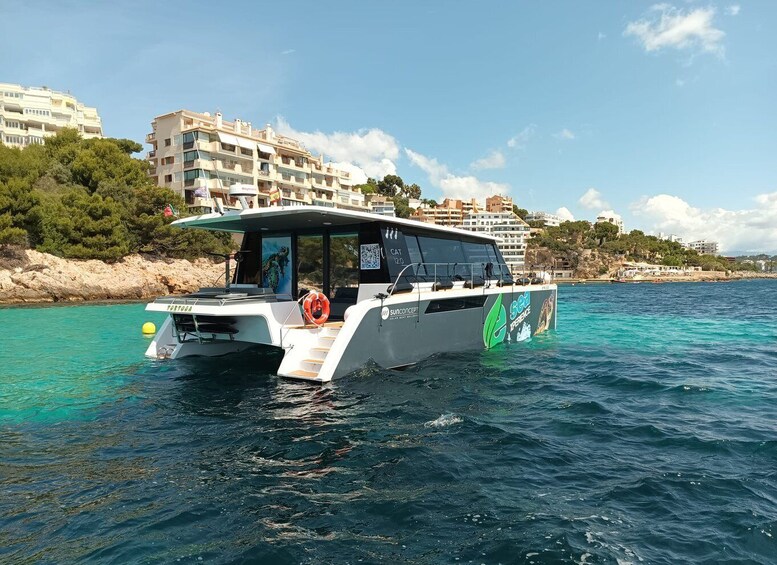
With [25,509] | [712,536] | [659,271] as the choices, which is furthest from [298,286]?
[659,271]

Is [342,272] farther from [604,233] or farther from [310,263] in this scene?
[604,233]

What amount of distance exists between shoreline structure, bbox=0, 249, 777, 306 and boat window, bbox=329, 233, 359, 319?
70.8 ft

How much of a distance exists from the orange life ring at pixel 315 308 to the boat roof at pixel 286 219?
136 centimetres

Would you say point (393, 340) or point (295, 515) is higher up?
point (393, 340)

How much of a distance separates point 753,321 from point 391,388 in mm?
19734

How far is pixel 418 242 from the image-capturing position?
1007 centimetres

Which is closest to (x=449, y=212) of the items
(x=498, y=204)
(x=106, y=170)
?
(x=498, y=204)

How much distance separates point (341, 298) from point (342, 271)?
1.80 feet

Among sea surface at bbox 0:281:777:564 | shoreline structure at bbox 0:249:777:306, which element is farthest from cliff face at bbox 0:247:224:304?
sea surface at bbox 0:281:777:564

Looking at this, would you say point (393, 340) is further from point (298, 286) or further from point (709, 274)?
point (709, 274)

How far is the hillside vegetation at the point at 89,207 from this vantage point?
3022cm

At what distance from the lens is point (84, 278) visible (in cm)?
2941

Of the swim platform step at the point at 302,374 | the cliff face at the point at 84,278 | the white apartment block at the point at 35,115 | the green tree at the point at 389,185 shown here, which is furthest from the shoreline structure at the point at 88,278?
the green tree at the point at 389,185

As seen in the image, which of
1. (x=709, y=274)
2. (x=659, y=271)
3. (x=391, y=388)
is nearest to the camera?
(x=391, y=388)
